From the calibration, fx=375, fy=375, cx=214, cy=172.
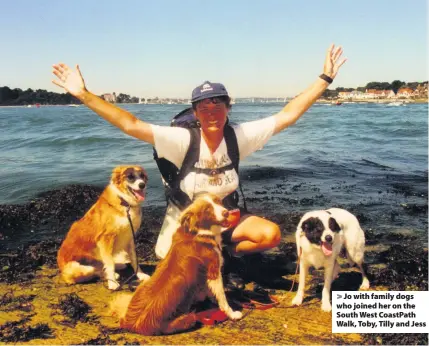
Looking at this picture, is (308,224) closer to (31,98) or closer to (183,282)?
(183,282)

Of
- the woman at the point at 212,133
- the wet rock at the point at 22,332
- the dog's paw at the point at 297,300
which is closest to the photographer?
the wet rock at the point at 22,332

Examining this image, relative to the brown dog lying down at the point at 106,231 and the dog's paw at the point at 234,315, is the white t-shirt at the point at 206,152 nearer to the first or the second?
the brown dog lying down at the point at 106,231

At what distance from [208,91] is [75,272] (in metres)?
2.88

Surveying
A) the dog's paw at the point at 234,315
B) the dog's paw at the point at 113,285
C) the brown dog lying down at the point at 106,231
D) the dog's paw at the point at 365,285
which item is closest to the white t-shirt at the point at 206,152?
the brown dog lying down at the point at 106,231

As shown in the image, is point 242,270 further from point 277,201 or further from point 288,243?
point 277,201

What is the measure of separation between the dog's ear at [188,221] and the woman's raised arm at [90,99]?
42.2 inches

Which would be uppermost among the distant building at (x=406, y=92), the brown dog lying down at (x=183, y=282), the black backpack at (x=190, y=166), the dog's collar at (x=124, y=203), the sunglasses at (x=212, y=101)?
the distant building at (x=406, y=92)

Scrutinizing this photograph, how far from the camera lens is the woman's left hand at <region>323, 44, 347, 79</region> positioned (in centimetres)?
467

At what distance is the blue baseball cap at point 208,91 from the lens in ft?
13.4

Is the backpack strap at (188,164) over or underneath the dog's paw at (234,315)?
over

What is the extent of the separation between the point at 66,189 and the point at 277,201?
19.1 ft

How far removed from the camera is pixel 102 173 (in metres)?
13.8

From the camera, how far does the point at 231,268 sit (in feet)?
16.6

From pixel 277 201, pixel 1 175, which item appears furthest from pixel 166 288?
pixel 1 175
